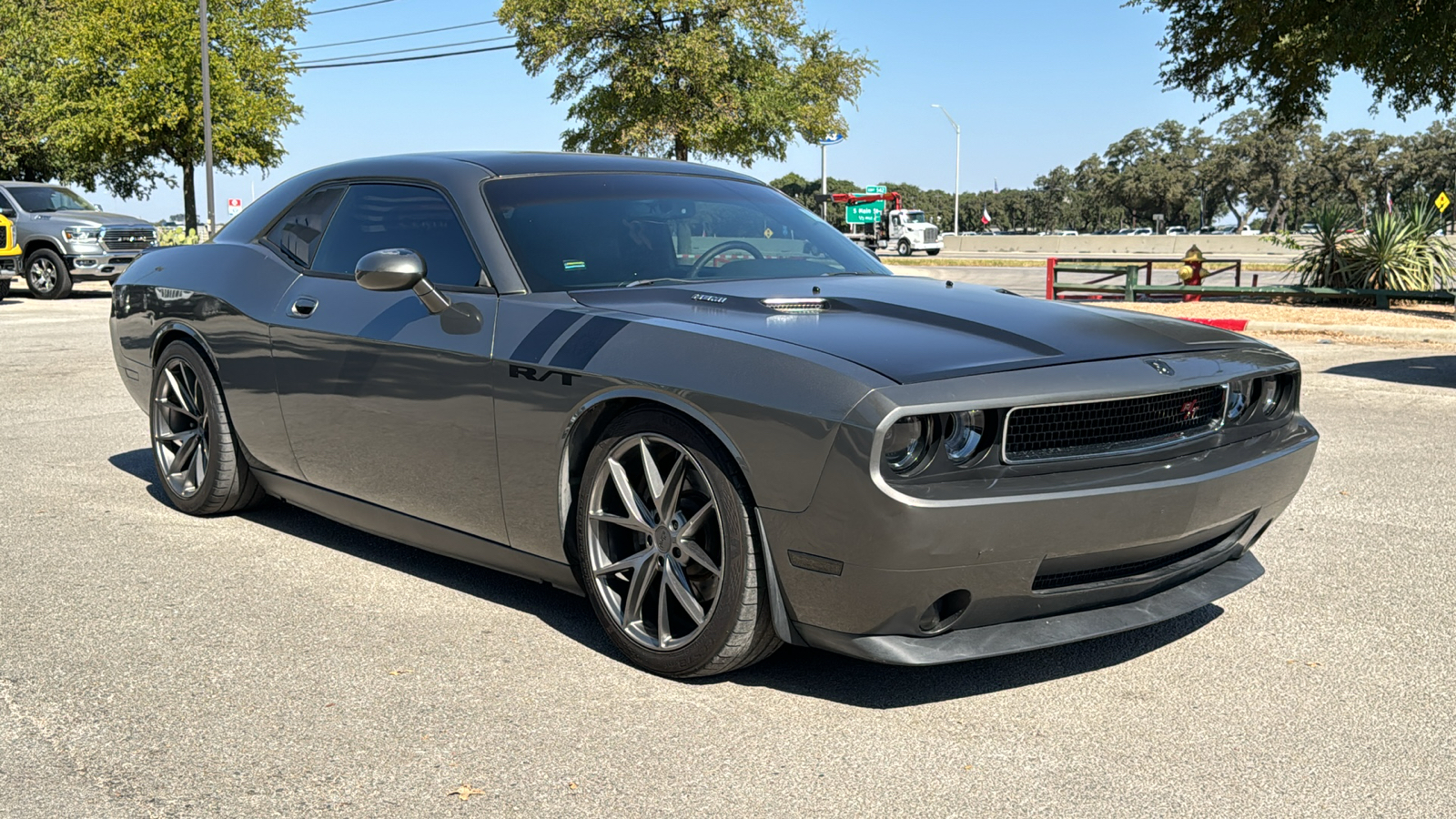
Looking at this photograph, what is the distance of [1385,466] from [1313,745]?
414 centimetres

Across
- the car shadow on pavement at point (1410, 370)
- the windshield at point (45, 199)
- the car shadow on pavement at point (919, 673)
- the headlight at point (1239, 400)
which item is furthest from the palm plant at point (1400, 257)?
the windshield at point (45, 199)

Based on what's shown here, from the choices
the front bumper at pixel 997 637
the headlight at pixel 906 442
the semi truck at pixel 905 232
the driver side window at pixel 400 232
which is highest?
the semi truck at pixel 905 232

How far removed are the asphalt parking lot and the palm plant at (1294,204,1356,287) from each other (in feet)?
→ 48.9

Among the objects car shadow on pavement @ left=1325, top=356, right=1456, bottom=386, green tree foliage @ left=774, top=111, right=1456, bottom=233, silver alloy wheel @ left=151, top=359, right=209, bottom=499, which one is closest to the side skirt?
silver alloy wheel @ left=151, top=359, right=209, bottom=499

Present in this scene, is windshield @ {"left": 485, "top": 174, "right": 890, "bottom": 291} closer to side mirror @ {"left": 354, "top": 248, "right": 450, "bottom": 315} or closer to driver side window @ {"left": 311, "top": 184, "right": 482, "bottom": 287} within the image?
driver side window @ {"left": 311, "top": 184, "right": 482, "bottom": 287}

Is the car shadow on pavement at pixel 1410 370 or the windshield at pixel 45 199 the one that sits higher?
the windshield at pixel 45 199

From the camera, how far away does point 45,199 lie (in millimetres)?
22969

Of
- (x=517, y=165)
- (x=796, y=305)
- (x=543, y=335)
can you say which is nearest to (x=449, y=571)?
(x=543, y=335)

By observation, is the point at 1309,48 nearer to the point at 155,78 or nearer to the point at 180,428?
the point at 180,428

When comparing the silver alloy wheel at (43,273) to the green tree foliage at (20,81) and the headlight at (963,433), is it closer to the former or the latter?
the green tree foliage at (20,81)

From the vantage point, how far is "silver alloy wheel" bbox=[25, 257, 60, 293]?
22250 millimetres

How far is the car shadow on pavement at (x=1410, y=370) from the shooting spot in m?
10.6

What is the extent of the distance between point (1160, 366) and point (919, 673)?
3.57ft

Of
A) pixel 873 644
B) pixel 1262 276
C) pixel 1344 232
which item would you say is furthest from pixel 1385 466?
pixel 1262 276
